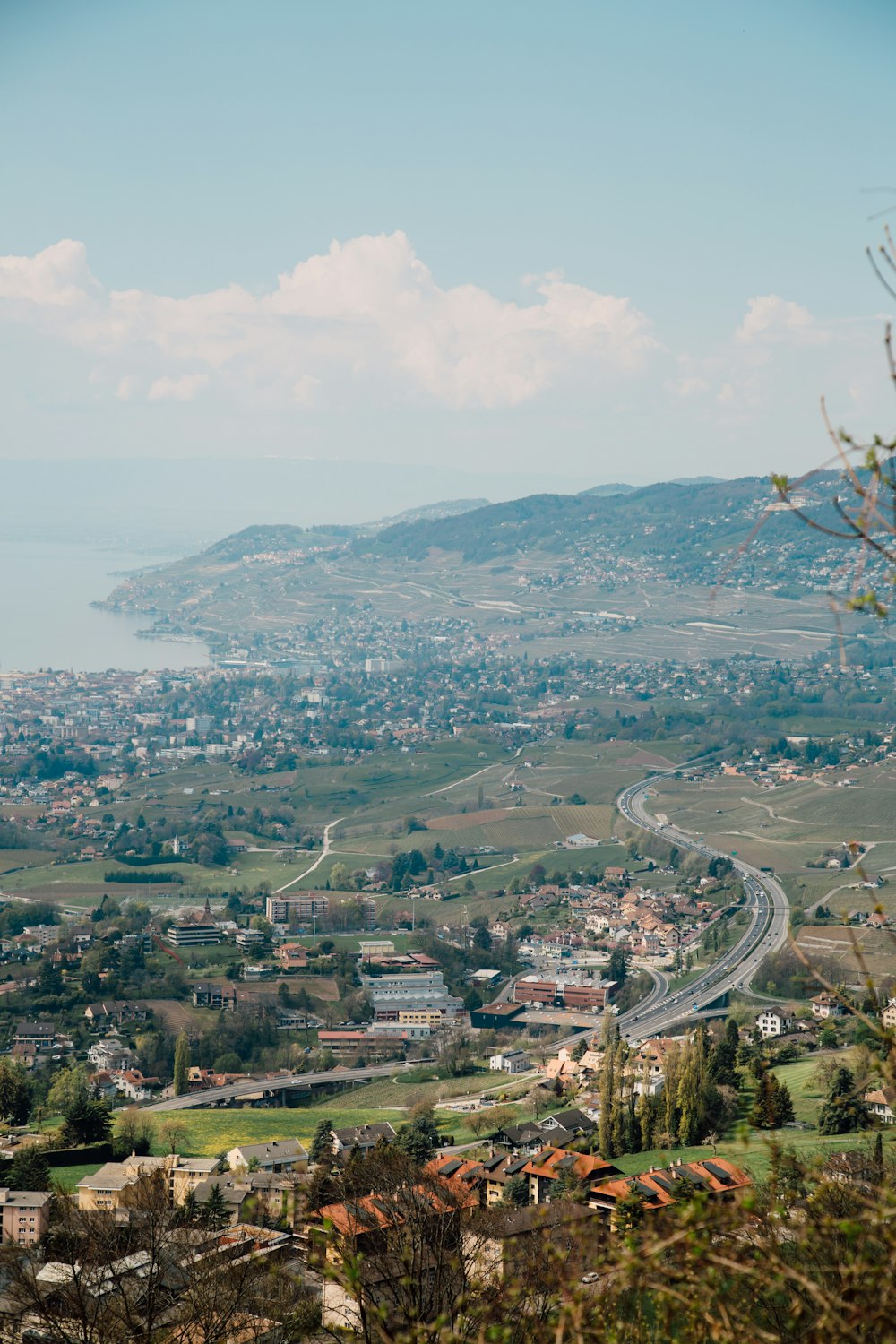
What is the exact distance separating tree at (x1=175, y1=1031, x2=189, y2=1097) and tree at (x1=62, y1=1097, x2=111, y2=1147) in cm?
465

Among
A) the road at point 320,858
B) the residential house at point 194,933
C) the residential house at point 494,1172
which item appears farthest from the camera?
the road at point 320,858

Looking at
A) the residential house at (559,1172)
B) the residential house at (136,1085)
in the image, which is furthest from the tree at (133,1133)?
the residential house at (559,1172)

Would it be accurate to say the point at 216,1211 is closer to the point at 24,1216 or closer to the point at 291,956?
the point at 24,1216

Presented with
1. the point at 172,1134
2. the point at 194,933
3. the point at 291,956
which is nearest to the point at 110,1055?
the point at 172,1134

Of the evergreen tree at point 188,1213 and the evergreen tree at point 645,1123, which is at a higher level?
the evergreen tree at point 188,1213

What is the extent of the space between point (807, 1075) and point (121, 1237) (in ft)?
36.0

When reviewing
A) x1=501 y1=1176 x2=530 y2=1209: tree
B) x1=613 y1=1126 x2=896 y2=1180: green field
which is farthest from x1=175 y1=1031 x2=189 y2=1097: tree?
x1=501 y1=1176 x2=530 y2=1209: tree

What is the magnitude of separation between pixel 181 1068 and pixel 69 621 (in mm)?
79262

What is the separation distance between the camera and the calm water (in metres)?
82.2

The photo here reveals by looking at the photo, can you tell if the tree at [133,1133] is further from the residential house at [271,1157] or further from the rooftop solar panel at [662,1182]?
the rooftop solar panel at [662,1182]

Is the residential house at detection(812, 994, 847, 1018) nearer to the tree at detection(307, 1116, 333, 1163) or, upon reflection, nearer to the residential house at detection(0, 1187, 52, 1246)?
the tree at detection(307, 1116, 333, 1163)

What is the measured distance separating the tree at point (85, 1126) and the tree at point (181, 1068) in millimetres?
4650

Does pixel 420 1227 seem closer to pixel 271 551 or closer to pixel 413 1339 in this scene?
pixel 413 1339

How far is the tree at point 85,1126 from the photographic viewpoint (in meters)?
16.3
